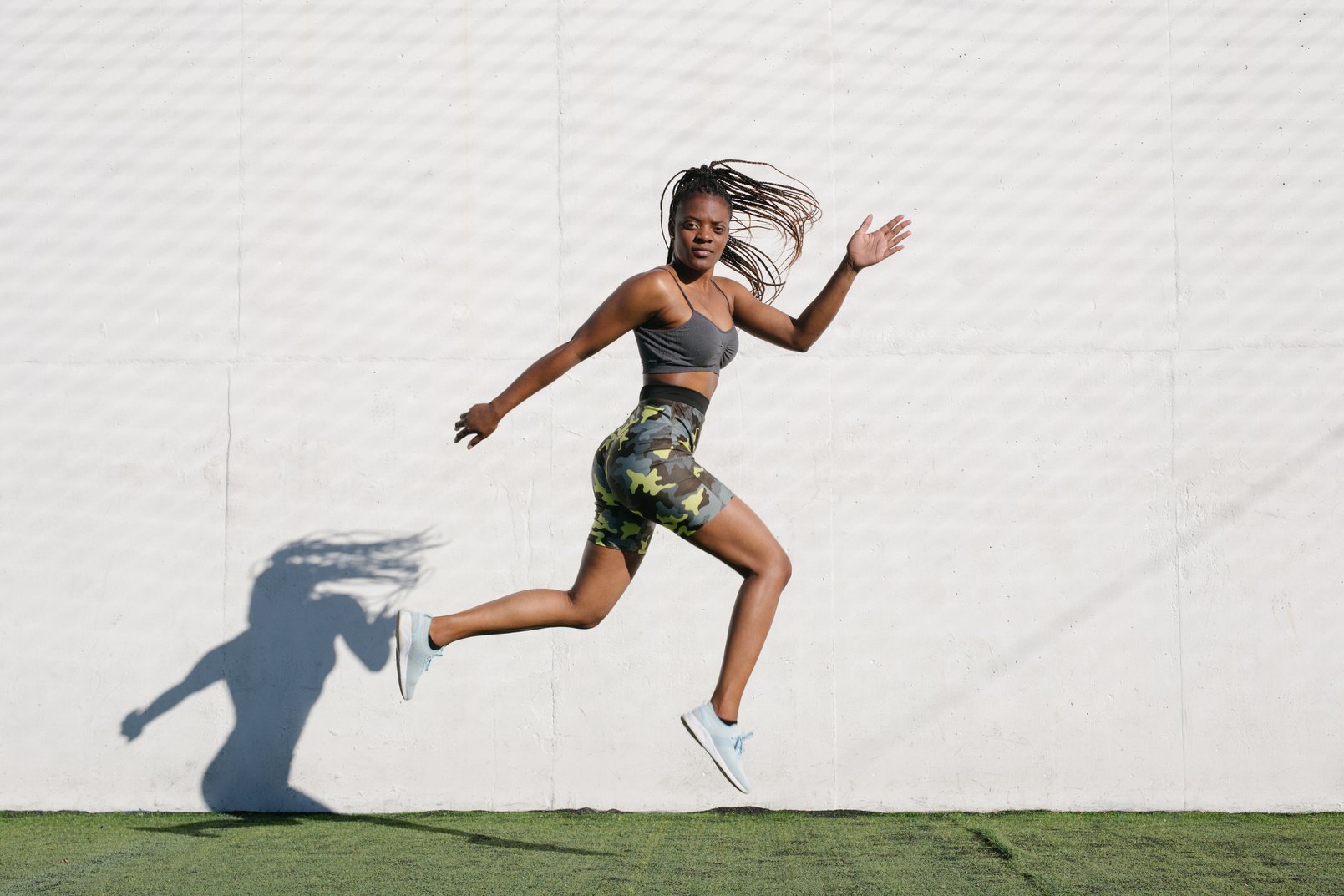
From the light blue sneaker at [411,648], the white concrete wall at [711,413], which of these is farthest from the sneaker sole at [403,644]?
the white concrete wall at [711,413]

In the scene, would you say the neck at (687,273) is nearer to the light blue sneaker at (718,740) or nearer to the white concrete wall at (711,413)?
the light blue sneaker at (718,740)

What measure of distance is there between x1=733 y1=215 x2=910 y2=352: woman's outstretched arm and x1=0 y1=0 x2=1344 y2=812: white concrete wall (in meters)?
1.39

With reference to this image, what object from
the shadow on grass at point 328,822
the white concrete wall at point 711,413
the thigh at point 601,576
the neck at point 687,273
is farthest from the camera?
the white concrete wall at point 711,413

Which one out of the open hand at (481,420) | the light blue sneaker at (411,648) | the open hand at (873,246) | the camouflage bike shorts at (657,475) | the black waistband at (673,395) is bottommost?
the light blue sneaker at (411,648)

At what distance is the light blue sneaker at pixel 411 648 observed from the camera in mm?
3459

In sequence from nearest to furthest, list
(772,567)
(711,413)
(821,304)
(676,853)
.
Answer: (772,567), (821,304), (676,853), (711,413)

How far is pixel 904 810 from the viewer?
478 centimetres

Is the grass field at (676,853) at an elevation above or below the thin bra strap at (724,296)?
below

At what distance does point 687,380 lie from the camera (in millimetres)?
3264

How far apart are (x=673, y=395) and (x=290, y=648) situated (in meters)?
2.52

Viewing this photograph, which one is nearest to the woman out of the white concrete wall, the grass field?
the grass field

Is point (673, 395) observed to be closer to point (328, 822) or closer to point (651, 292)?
point (651, 292)

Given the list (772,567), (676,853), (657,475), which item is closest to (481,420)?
(657,475)

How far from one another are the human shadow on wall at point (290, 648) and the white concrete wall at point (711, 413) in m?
0.02
